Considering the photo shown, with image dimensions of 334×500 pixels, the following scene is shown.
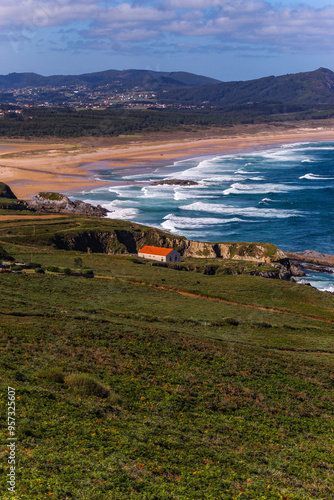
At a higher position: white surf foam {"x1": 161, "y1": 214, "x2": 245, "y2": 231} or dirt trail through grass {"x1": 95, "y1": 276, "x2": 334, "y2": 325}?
white surf foam {"x1": 161, "y1": 214, "x2": 245, "y2": 231}

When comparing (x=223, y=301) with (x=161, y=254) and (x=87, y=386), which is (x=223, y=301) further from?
(x=87, y=386)

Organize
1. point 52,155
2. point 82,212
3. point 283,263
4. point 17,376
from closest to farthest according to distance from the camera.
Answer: point 17,376, point 283,263, point 82,212, point 52,155

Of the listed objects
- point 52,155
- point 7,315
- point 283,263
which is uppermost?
point 52,155

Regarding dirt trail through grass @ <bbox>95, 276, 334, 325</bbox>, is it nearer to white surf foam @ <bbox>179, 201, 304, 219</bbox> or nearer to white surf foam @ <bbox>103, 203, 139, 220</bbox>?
white surf foam @ <bbox>103, 203, 139, 220</bbox>

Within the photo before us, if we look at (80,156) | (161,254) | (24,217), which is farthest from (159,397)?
(80,156)

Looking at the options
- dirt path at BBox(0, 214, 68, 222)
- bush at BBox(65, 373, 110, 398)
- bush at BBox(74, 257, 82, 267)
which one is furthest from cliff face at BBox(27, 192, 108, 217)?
bush at BBox(65, 373, 110, 398)

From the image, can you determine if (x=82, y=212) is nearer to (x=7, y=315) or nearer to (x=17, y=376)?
(x=7, y=315)

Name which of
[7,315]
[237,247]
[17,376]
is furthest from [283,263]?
[17,376]
